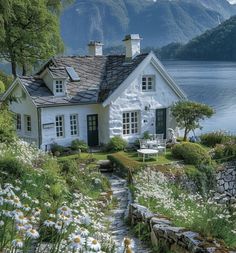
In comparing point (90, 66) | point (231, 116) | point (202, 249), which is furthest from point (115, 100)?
point (231, 116)

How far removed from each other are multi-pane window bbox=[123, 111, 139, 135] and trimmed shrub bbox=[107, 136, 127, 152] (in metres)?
1.18

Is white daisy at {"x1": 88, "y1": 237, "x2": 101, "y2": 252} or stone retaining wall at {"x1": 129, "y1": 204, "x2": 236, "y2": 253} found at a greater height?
white daisy at {"x1": 88, "y1": 237, "x2": 101, "y2": 252}

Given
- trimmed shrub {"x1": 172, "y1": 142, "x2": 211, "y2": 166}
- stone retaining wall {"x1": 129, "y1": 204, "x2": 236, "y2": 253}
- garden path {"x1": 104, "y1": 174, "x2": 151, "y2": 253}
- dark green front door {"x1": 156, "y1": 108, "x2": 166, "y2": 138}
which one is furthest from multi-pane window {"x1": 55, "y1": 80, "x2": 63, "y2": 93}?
stone retaining wall {"x1": 129, "y1": 204, "x2": 236, "y2": 253}

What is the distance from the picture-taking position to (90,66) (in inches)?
1130

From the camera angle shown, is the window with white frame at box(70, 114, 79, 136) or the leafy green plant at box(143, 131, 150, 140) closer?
the window with white frame at box(70, 114, 79, 136)

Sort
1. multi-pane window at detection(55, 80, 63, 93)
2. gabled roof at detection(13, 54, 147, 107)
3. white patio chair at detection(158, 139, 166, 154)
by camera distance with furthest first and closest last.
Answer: multi-pane window at detection(55, 80, 63, 93), gabled roof at detection(13, 54, 147, 107), white patio chair at detection(158, 139, 166, 154)

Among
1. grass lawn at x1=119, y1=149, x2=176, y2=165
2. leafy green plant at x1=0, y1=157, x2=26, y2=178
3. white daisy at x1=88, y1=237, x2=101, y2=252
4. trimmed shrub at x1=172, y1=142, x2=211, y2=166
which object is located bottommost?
grass lawn at x1=119, y1=149, x2=176, y2=165

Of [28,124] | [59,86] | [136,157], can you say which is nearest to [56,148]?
[28,124]

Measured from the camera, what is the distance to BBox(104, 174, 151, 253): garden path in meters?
9.84

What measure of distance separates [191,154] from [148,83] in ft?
21.4

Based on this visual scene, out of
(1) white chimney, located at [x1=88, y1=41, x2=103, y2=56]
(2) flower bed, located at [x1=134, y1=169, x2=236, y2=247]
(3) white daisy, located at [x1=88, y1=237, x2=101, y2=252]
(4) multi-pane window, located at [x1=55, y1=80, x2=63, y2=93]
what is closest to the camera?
(3) white daisy, located at [x1=88, y1=237, x2=101, y2=252]

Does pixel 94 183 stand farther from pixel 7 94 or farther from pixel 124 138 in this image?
pixel 7 94

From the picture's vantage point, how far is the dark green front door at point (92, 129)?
2673 centimetres

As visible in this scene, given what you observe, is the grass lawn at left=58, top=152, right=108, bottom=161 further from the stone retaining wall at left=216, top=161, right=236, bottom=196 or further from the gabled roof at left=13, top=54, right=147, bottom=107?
the stone retaining wall at left=216, top=161, right=236, bottom=196
